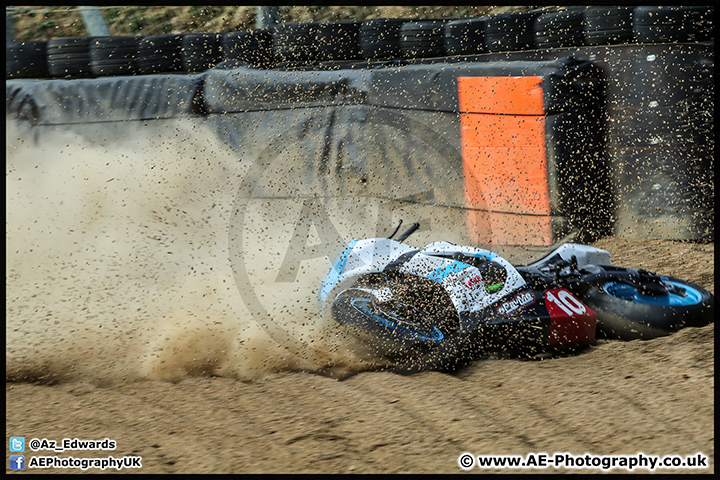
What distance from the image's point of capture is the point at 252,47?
20.1 ft

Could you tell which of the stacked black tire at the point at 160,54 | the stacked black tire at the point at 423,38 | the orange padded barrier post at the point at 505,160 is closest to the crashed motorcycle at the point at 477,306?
the orange padded barrier post at the point at 505,160

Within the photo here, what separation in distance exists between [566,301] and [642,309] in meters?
0.43

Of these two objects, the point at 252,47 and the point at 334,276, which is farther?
the point at 252,47

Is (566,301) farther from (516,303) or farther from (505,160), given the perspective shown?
(505,160)

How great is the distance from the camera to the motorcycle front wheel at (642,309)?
313 cm

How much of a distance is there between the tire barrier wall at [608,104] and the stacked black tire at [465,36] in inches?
2.9

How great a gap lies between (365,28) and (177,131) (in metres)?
2.17

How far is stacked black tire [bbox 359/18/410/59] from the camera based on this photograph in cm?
560

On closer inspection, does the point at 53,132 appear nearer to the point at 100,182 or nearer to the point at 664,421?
the point at 100,182

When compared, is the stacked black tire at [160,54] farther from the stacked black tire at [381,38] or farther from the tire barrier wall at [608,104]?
the stacked black tire at [381,38]

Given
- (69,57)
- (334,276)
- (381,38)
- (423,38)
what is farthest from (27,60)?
(334,276)

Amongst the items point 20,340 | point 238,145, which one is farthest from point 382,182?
point 20,340

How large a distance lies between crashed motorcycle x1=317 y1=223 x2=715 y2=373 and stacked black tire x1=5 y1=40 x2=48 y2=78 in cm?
522

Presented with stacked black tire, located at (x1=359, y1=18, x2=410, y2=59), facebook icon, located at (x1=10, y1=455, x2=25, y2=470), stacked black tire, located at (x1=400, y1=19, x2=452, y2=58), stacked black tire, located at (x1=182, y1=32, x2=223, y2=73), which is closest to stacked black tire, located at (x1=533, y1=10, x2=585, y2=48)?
stacked black tire, located at (x1=400, y1=19, x2=452, y2=58)
